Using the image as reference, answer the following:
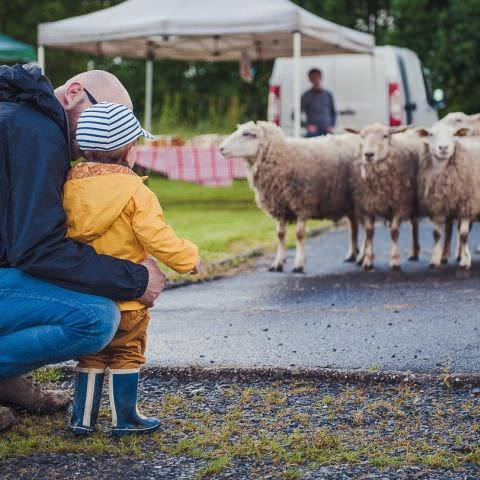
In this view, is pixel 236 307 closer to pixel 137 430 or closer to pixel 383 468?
pixel 137 430

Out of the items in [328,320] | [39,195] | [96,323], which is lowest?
[328,320]

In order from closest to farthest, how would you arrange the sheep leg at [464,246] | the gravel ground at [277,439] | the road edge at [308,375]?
1. the gravel ground at [277,439]
2. the road edge at [308,375]
3. the sheep leg at [464,246]

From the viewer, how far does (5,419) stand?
4387 millimetres

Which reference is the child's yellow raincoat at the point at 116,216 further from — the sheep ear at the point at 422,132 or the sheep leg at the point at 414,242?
the sheep leg at the point at 414,242

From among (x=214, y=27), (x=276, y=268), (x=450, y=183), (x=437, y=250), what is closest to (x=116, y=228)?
(x=276, y=268)

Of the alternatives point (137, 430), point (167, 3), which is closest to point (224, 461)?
point (137, 430)

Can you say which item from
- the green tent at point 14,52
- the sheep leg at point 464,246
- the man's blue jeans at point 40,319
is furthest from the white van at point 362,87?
the man's blue jeans at point 40,319

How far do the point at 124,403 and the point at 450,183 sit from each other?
6.28 m

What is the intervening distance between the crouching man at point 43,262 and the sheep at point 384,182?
6.10m

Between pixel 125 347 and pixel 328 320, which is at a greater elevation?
pixel 125 347

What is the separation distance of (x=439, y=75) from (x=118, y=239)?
71.3ft

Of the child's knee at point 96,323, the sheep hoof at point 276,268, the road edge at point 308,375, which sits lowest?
the sheep hoof at point 276,268

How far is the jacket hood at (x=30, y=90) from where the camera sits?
3951 millimetres

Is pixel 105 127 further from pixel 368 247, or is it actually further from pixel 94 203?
pixel 368 247
